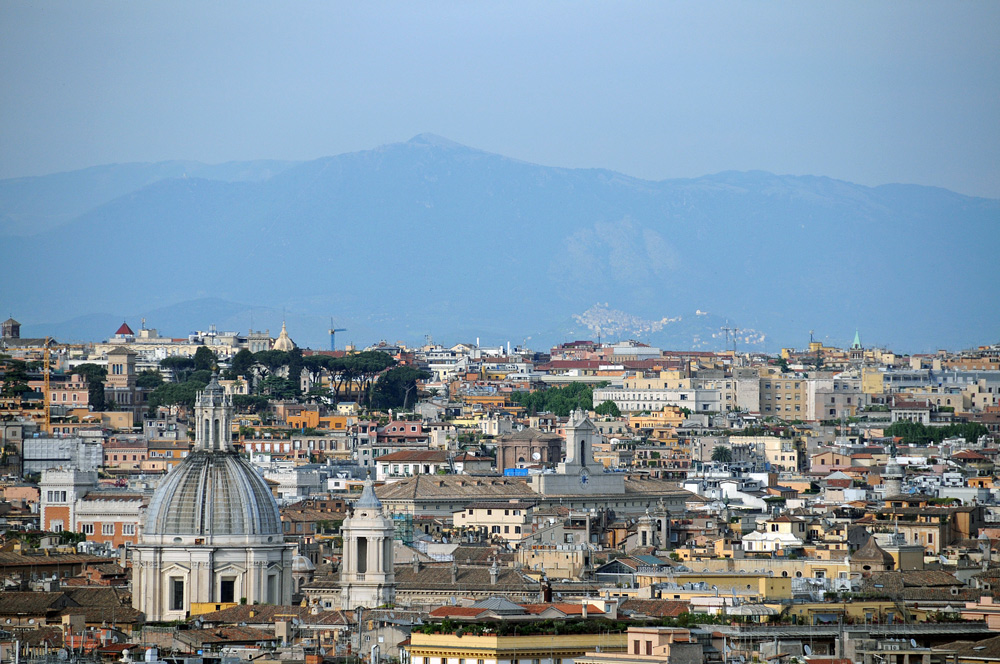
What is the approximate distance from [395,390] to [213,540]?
92.8 meters

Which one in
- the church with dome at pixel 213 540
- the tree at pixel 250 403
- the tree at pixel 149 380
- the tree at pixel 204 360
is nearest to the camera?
the church with dome at pixel 213 540

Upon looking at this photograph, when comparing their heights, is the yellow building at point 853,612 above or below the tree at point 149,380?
below

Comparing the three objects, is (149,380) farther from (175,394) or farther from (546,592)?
(546,592)

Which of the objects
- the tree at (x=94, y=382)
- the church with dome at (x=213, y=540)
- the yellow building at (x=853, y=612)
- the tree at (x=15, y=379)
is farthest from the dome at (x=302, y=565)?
the tree at (x=94, y=382)

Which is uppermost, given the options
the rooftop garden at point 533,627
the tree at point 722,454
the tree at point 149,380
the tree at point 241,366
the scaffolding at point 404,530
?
the tree at point 241,366

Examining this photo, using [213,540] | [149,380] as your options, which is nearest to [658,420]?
[149,380]

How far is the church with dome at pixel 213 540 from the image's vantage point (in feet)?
178

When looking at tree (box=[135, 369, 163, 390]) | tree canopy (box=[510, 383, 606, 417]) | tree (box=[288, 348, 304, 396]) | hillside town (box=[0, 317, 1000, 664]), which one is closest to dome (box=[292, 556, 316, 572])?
hillside town (box=[0, 317, 1000, 664])

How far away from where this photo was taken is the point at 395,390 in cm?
14775

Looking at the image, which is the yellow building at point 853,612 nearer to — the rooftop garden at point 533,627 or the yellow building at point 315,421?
the rooftop garden at point 533,627

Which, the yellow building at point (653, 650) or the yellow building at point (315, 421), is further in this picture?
the yellow building at point (315, 421)

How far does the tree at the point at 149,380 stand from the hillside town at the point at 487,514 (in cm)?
26

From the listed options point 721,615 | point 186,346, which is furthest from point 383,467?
point 186,346

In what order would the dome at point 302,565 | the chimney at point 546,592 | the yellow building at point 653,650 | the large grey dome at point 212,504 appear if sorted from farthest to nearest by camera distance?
the dome at point 302,565 → the large grey dome at point 212,504 → the chimney at point 546,592 → the yellow building at point 653,650
